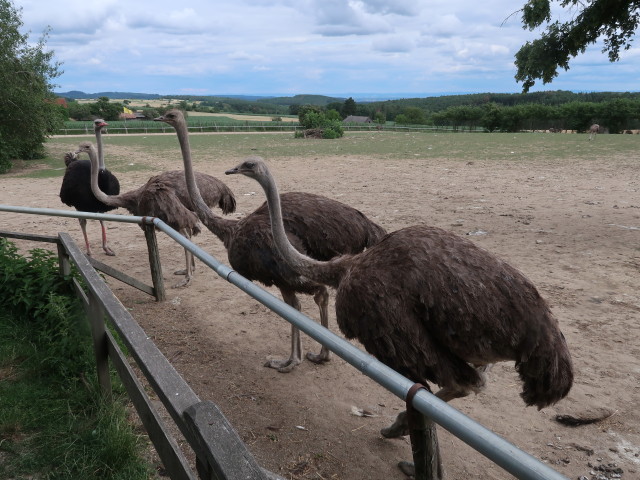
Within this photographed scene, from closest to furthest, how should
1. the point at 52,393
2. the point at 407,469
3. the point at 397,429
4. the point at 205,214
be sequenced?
1. the point at 407,469
2. the point at 397,429
3. the point at 52,393
4. the point at 205,214

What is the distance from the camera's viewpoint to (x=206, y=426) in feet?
4.41

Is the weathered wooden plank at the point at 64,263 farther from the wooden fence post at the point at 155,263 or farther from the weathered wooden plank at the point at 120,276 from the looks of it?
the wooden fence post at the point at 155,263

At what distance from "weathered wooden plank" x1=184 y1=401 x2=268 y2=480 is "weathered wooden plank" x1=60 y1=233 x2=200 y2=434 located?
0.15 m

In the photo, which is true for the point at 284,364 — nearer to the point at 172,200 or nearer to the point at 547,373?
the point at 547,373

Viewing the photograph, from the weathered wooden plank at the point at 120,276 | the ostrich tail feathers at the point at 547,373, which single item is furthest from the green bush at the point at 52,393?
the ostrich tail feathers at the point at 547,373

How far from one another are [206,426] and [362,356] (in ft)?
1.54

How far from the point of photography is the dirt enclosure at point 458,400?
112 inches

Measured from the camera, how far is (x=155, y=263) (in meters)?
4.90

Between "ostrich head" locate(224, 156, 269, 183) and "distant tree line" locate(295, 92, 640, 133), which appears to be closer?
"ostrich head" locate(224, 156, 269, 183)

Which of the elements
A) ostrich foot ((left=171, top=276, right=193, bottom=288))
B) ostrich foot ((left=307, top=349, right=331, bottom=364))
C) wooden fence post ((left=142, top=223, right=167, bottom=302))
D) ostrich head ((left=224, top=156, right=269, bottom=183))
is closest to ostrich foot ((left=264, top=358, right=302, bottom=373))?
ostrich foot ((left=307, top=349, right=331, bottom=364))

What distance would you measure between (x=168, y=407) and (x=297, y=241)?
1938 millimetres

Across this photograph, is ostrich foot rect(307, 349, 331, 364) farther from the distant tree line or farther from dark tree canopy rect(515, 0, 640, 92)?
the distant tree line

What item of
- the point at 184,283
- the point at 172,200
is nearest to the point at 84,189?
the point at 172,200

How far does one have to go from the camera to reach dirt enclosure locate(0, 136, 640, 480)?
2852 millimetres
